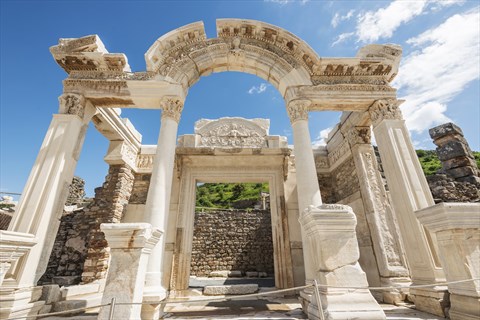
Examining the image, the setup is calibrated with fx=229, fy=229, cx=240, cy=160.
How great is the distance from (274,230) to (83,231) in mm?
6168

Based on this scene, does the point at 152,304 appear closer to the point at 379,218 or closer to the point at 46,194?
the point at 46,194

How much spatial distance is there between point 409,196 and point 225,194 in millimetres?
20604

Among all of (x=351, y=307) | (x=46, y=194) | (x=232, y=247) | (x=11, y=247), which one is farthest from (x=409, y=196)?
(x=232, y=247)

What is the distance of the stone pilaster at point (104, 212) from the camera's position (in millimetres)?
6434

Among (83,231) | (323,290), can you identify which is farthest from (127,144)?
(323,290)

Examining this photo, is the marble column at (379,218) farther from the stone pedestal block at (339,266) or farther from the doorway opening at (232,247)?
the doorway opening at (232,247)

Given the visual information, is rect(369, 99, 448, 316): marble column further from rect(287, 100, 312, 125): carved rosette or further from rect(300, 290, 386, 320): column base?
rect(287, 100, 312, 125): carved rosette

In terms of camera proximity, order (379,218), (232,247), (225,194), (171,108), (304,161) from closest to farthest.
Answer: (304,161), (171,108), (379,218), (232,247), (225,194)

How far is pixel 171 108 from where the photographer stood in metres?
5.73

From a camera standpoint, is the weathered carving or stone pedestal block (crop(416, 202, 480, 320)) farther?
the weathered carving

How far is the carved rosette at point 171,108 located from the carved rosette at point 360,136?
16.7 feet

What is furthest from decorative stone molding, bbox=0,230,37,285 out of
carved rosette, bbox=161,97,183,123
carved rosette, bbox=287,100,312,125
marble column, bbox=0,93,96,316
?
carved rosette, bbox=287,100,312,125

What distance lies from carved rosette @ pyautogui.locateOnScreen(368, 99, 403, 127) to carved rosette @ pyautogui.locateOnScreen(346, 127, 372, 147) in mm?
846

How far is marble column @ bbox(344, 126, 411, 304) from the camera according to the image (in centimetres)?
540
